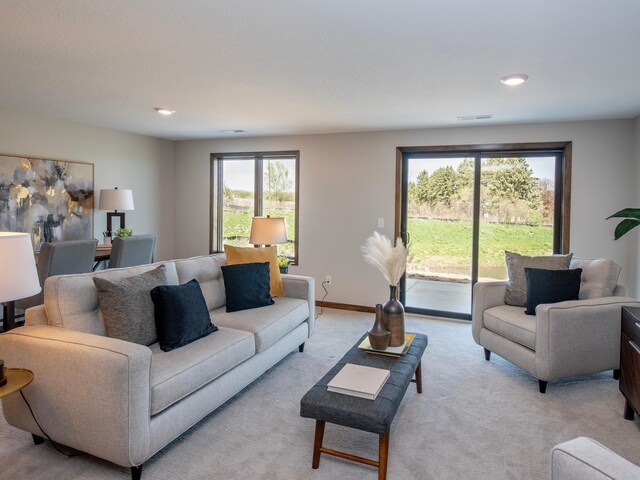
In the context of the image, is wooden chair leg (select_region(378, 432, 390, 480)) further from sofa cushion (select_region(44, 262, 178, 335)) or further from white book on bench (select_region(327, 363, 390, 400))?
sofa cushion (select_region(44, 262, 178, 335))

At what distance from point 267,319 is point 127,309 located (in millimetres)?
1078

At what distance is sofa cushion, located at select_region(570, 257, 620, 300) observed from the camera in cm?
333

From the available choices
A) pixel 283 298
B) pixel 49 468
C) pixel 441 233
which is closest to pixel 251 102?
pixel 283 298

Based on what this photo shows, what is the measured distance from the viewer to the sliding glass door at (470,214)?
4.71 metres

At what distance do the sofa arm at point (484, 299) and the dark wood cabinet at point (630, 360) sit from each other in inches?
40.5

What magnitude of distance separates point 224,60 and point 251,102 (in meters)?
1.11

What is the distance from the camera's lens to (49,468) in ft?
6.84

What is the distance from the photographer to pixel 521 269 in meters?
3.66

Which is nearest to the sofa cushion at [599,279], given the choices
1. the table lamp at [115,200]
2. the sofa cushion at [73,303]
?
the sofa cushion at [73,303]

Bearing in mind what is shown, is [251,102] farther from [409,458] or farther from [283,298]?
[409,458]

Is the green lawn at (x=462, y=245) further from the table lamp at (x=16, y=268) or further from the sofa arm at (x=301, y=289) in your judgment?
the table lamp at (x=16, y=268)

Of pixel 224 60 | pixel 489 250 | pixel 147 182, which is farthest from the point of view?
pixel 147 182

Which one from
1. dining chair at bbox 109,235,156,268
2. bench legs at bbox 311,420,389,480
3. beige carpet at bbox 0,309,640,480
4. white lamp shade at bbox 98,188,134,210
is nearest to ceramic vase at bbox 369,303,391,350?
beige carpet at bbox 0,309,640,480

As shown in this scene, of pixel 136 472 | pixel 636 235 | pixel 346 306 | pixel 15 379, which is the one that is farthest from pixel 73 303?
pixel 636 235
